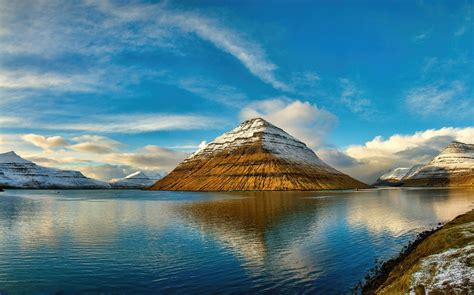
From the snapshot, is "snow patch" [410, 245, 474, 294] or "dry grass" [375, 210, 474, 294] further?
"dry grass" [375, 210, 474, 294]

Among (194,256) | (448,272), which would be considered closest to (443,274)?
(448,272)

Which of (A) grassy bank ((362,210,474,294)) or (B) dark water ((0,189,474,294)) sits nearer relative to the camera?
(A) grassy bank ((362,210,474,294))

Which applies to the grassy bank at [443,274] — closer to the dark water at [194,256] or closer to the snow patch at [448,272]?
the snow patch at [448,272]

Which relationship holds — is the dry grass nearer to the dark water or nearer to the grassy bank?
the grassy bank

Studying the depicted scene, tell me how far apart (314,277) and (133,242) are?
2537 cm

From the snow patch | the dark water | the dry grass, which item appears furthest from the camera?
the dark water

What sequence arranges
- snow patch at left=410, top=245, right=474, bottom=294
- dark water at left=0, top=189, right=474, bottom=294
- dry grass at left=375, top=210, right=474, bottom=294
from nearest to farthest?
snow patch at left=410, top=245, right=474, bottom=294 → dry grass at left=375, top=210, right=474, bottom=294 → dark water at left=0, top=189, right=474, bottom=294

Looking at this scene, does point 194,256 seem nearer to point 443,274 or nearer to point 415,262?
point 415,262

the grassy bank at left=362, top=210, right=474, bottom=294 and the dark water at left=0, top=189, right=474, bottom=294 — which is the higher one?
the grassy bank at left=362, top=210, right=474, bottom=294

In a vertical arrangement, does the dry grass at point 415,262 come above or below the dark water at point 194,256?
above

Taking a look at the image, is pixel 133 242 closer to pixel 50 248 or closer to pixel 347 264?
pixel 50 248

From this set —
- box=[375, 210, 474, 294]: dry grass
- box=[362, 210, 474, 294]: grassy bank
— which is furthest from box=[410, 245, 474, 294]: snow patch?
box=[375, 210, 474, 294]: dry grass

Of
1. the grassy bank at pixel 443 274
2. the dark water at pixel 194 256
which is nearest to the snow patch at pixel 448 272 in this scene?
the grassy bank at pixel 443 274

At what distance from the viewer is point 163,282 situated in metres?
27.0
